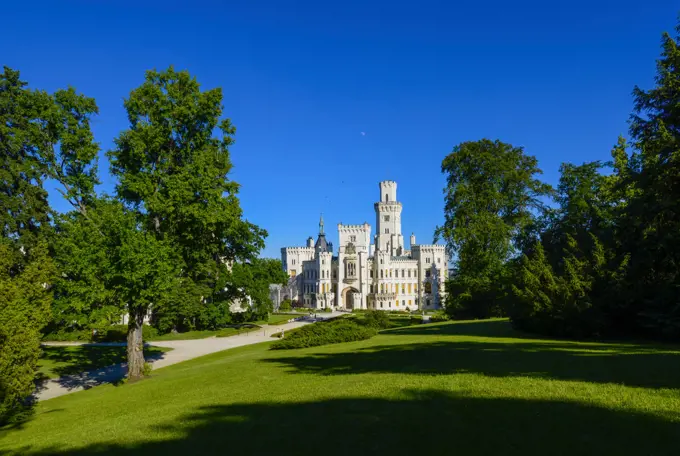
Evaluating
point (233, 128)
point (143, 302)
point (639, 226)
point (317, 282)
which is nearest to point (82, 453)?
point (143, 302)

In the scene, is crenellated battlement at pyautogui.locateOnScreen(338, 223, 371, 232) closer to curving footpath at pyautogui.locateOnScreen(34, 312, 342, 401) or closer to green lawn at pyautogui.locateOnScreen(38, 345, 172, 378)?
curving footpath at pyautogui.locateOnScreen(34, 312, 342, 401)

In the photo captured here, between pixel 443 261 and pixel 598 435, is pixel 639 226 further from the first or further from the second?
pixel 443 261

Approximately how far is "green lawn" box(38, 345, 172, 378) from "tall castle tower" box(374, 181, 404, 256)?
7953 centimetres

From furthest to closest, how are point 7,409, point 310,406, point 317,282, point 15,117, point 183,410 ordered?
1. point 317,282
2. point 15,117
3. point 7,409
4. point 183,410
5. point 310,406

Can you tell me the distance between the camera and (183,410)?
10297mm

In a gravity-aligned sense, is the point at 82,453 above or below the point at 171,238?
below

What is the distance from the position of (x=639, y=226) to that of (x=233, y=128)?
65.8ft

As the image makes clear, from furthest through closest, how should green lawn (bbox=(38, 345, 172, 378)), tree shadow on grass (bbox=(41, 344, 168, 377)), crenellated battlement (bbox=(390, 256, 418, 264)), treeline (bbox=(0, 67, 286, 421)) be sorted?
crenellated battlement (bbox=(390, 256, 418, 264)), tree shadow on grass (bbox=(41, 344, 168, 377)), green lawn (bbox=(38, 345, 172, 378)), treeline (bbox=(0, 67, 286, 421))

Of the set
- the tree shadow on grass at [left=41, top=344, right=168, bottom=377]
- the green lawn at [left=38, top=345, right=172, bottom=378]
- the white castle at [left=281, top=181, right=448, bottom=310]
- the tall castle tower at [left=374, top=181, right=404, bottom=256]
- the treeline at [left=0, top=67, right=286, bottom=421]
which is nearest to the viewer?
the treeline at [left=0, top=67, right=286, bottom=421]

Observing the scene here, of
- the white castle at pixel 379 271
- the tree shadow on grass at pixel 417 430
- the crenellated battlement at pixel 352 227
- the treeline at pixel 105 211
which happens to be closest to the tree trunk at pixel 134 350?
the treeline at pixel 105 211

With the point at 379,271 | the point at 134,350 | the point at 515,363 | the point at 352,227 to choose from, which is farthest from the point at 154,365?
the point at 352,227

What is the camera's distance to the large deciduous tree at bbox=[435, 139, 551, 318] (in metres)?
34.6

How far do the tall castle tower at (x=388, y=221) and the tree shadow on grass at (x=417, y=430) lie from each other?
327 feet

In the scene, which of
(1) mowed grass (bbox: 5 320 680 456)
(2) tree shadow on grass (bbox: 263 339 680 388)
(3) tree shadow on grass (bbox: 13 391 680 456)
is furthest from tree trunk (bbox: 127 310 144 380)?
(3) tree shadow on grass (bbox: 13 391 680 456)
